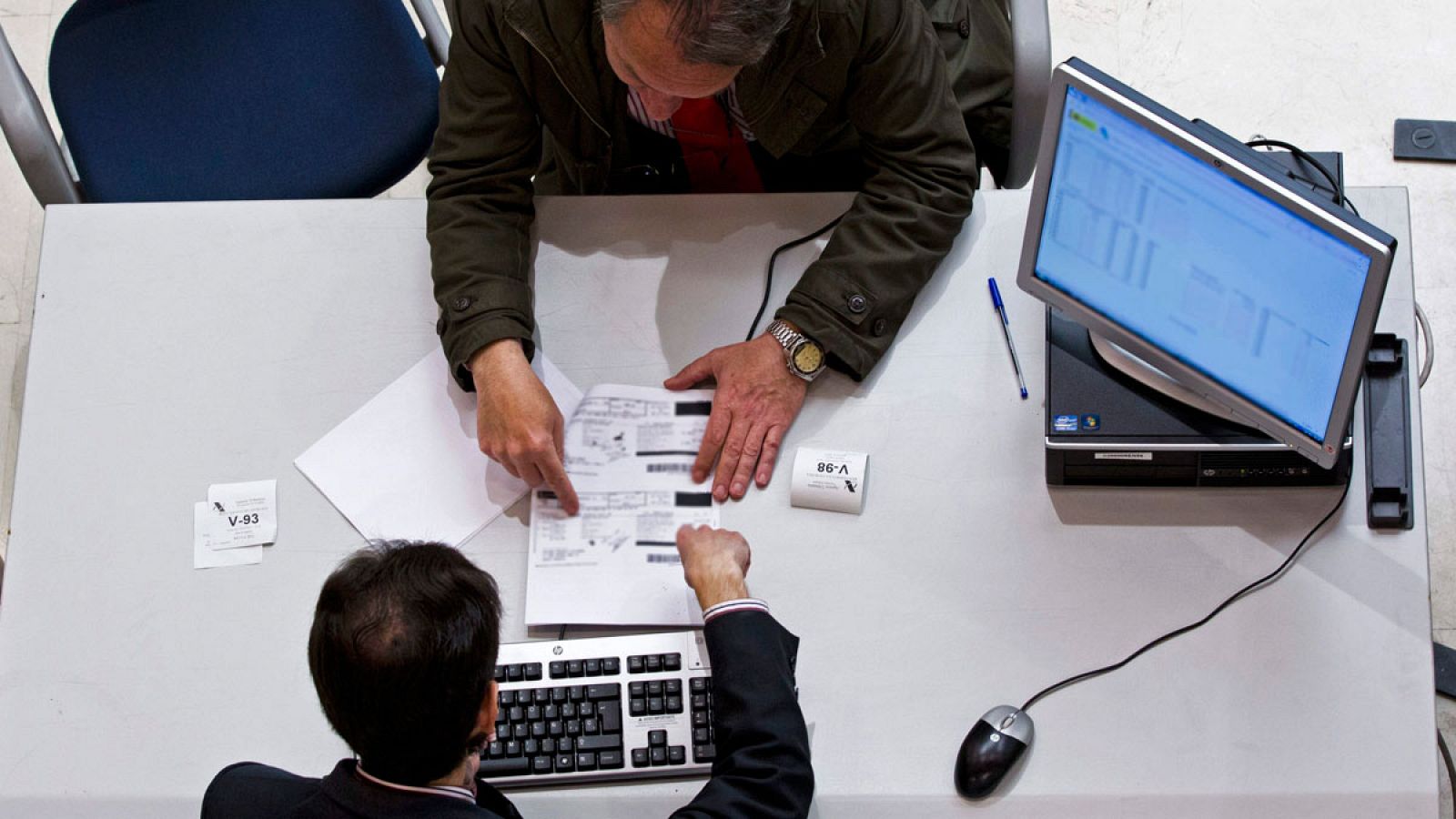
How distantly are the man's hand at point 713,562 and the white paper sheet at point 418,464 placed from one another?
0.23 meters

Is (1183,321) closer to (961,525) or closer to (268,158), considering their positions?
(961,525)

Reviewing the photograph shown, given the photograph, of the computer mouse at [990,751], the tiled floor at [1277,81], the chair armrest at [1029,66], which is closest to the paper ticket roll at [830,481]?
the computer mouse at [990,751]

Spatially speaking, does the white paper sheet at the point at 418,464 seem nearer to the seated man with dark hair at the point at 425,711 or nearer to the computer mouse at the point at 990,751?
the seated man with dark hair at the point at 425,711

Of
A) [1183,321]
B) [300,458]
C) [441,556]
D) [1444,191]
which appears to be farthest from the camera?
[1444,191]

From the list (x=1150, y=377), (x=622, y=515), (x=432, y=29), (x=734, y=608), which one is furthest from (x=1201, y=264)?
(x=432, y=29)

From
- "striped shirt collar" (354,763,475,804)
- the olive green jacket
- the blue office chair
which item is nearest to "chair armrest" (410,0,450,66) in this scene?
the blue office chair

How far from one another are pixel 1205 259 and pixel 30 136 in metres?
1.57

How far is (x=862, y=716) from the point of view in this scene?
1.44 m

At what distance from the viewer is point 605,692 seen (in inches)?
56.7

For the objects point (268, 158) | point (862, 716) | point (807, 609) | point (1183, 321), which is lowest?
point (862, 716)

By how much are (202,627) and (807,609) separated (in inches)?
27.3

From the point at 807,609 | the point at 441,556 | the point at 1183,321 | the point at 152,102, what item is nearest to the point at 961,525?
the point at 807,609

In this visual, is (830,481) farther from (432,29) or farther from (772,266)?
(432,29)

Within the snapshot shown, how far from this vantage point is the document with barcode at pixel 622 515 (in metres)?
1.50
